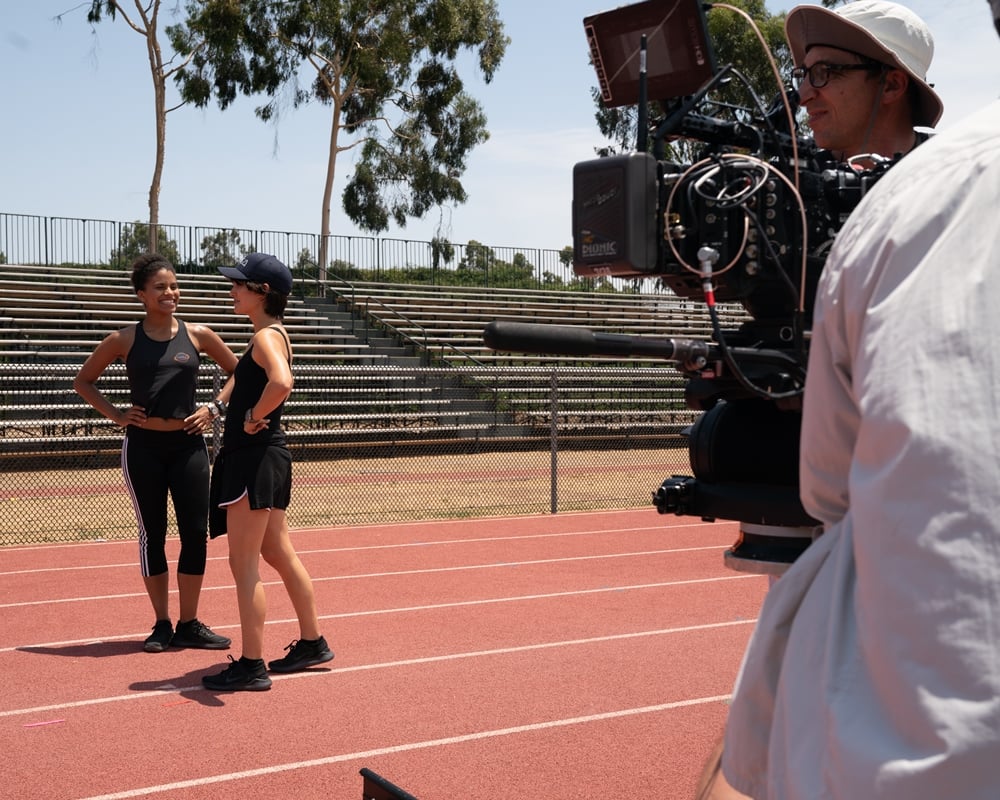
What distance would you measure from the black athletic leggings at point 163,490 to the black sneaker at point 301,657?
2.89ft

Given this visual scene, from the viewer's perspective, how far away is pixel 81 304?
2153cm

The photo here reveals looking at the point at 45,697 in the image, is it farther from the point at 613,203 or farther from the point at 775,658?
the point at 775,658

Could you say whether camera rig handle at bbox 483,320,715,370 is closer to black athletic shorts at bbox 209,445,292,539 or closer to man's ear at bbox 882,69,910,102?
man's ear at bbox 882,69,910,102

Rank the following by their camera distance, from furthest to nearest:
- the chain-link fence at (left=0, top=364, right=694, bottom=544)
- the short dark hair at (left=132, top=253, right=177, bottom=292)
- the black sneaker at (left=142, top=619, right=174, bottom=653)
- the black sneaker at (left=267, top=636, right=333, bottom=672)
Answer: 1. the chain-link fence at (left=0, top=364, right=694, bottom=544)
2. the short dark hair at (left=132, top=253, right=177, bottom=292)
3. the black sneaker at (left=142, top=619, right=174, bottom=653)
4. the black sneaker at (left=267, top=636, right=333, bottom=672)

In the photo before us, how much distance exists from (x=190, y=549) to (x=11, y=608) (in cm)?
186

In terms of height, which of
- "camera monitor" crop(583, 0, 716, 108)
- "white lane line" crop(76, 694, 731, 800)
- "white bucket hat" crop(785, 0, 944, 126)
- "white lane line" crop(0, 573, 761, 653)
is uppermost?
"camera monitor" crop(583, 0, 716, 108)

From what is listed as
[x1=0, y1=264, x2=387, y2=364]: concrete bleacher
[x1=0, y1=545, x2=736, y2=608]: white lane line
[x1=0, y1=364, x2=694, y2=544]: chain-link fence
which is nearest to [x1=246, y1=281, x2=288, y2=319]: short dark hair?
[x1=0, y1=545, x2=736, y2=608]: white lane line

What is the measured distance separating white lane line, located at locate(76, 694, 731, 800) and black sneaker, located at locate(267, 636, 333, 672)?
1.28 m

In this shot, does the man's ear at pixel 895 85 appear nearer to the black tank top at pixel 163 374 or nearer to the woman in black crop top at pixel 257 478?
the woman in black crop top at pixel 257 478

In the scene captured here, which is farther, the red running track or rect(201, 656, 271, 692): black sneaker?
rect(201, 656, 271, 692): black sneaker

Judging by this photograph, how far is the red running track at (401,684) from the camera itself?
4398 millimetres

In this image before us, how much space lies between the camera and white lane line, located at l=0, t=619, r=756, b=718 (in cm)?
531

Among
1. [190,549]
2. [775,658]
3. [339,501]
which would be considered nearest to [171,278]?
[190,549]

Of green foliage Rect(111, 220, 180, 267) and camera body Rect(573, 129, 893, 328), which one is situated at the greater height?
green foliage Rect(111, 220, 180, 267)
